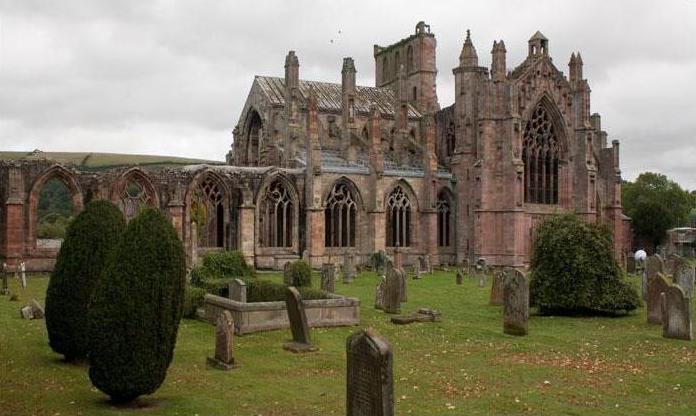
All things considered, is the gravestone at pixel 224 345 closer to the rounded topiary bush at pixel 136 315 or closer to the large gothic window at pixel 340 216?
the rounded topiary bush at pixel 136 315

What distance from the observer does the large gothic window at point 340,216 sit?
138 ft

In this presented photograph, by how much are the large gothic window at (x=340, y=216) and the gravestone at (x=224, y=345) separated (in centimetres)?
2854

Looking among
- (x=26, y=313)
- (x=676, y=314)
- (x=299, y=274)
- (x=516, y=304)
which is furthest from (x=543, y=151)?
(x=26, y=313)

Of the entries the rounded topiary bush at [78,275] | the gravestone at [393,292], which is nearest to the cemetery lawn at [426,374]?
the rounded topiary bush at [78,275]

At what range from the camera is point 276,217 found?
40594 mm

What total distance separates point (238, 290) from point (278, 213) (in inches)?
877

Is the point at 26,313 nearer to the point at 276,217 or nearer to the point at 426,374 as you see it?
the point at 426,374

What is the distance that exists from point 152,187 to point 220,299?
67.0 feet

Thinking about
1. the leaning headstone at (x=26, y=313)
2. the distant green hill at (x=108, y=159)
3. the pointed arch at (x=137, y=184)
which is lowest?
the leaning headstone at (x=26, y=313)

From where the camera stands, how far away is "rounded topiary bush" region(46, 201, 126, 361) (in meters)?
12.7

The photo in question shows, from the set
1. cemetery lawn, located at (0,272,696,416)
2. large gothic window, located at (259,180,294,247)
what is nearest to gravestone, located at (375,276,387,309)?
cemetery lawn, located at (0,272,696,416)

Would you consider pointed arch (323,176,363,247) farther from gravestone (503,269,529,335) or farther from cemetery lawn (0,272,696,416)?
gravestone (503,269,529,335)

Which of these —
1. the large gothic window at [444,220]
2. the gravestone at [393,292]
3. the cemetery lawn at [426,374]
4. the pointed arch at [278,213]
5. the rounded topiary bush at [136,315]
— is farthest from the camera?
the large gothic window at [444,220]

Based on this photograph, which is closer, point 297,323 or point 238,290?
point 297,323
